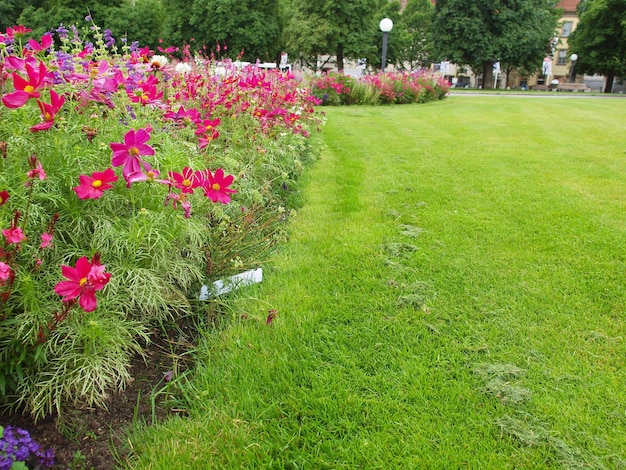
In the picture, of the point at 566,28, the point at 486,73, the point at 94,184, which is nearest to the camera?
the point at 94,184

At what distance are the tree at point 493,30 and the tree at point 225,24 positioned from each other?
39.0 ft

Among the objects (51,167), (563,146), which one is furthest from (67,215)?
(563,146)

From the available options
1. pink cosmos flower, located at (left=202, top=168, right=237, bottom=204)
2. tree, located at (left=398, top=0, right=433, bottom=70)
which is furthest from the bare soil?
tree, located at (left=398, top=0, right=433, bottom=70)

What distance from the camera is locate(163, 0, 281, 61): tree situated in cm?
2722

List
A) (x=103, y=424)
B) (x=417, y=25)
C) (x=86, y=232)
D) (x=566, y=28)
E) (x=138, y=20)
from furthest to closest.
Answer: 1. (x=566, y=28)
2. (x=417, y=25)
3. (x=138, y=20)
4. (x=86, y=232)
5. (x=103, y=424)

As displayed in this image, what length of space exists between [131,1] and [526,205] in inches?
1307

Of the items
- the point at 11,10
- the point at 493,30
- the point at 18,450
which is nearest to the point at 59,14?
the point at 11,10

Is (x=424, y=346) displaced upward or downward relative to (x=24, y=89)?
downward

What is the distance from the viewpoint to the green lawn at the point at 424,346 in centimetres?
143

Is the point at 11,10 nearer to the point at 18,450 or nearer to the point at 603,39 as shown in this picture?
the point at 18,450

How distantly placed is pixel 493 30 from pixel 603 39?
7754 mm

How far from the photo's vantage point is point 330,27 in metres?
27.4

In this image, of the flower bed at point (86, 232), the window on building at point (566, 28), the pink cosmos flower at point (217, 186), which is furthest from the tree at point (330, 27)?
the window on building at point (566, 28)

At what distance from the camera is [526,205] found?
360 centimetres
